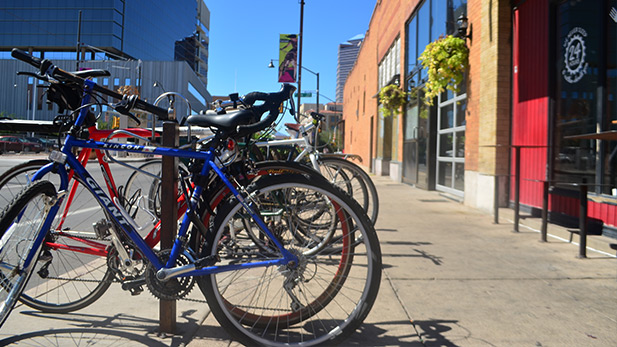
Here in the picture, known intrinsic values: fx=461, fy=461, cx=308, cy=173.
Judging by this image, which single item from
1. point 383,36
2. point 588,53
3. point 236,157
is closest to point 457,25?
point 588,53

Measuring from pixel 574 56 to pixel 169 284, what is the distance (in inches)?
231

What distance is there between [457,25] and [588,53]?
4213 millimetres

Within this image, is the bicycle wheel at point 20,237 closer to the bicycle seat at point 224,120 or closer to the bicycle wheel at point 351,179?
the bicycle seat at point 224,120

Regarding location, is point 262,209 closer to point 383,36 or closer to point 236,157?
point 236,157

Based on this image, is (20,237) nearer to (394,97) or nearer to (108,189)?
(108,189)

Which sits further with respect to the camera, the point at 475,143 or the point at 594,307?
the point at 475,143

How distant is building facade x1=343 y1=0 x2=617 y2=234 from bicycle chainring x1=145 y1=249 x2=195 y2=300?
3.82 meters

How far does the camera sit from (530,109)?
6836 mm

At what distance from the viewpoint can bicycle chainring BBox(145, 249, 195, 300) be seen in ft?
7.68

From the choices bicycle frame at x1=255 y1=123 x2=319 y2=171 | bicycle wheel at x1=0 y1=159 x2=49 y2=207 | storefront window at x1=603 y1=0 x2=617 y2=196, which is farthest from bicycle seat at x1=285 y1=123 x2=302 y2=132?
storefront window at x1=603 y1=0 x2=617 y2=196

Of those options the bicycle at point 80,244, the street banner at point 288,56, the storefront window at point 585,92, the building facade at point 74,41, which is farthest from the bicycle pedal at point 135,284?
the building facade at point 74,41

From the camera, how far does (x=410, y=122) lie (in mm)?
14328

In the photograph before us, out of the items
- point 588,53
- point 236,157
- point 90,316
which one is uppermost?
point 588,53

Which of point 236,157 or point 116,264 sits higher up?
point 236,157
